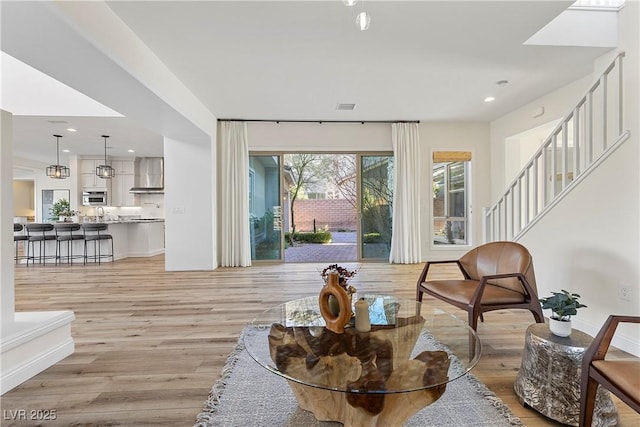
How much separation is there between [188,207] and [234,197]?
2.66 feet


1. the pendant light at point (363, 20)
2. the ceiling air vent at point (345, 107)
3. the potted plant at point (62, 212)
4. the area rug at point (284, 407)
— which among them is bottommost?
the area rug at point (284, 407)

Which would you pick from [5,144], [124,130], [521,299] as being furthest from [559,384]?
[124,130]

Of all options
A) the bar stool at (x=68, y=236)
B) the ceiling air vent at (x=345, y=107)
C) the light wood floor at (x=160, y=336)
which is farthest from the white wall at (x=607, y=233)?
the bar stool at (x=68, y=236)

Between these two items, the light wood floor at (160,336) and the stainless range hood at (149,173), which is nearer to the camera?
the light wood floor at (160,336)

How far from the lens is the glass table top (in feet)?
3.86

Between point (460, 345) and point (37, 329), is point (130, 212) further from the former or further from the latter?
point (460, 345)

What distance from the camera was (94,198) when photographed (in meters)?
8.16

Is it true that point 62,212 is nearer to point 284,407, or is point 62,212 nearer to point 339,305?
point 284,407

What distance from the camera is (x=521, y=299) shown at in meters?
2.34

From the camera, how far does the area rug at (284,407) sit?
151cm

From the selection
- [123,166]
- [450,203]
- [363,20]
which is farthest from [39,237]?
[450,203]

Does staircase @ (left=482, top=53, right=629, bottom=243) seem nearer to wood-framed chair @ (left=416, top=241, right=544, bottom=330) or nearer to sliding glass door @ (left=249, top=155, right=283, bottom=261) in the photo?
wood-framed chair @ (left=416, top=241, right=544, bottom=330)

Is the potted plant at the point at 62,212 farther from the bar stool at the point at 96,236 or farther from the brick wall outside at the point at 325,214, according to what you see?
the brick wall outside at the point at 325,214

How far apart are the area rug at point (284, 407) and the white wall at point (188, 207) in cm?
381
